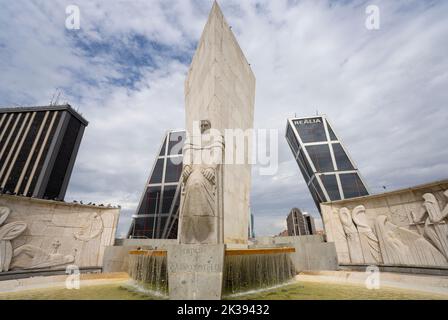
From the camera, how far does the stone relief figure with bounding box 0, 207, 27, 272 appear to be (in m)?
8.36

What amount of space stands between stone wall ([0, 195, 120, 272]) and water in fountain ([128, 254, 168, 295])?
6.22 metres

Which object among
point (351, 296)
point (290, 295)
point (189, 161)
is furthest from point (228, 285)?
point (189, 161)

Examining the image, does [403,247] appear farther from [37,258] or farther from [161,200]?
[161,200]

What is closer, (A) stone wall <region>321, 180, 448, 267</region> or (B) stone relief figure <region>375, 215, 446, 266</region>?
(A) stone wall <region>321, 180, 448, 267</region>

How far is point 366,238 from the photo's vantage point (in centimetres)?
915

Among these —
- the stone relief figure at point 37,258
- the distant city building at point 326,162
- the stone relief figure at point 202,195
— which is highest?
the distant city building at point 326,162

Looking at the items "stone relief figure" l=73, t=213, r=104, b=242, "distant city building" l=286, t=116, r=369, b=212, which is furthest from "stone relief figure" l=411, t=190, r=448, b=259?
"distant city building" l=286, t=116, r=369, b=212

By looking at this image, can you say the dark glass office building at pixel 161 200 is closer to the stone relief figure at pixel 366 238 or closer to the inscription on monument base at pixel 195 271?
the stone relief figure at pixel 366 238

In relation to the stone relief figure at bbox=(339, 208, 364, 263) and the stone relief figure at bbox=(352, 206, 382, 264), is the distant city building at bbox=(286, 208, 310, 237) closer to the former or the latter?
the stone relief figure at bbox=(339, 208, 364, 263)

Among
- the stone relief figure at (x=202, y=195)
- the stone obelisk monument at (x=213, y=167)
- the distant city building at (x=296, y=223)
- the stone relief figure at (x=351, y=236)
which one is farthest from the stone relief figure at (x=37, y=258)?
the distant city building at (x=296, y=223)

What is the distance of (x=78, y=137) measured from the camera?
238ft

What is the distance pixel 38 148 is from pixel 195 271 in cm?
8374

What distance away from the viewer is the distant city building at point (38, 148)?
59406 millimetres

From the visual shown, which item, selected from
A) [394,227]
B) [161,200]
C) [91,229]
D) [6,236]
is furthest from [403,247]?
[161,200]
